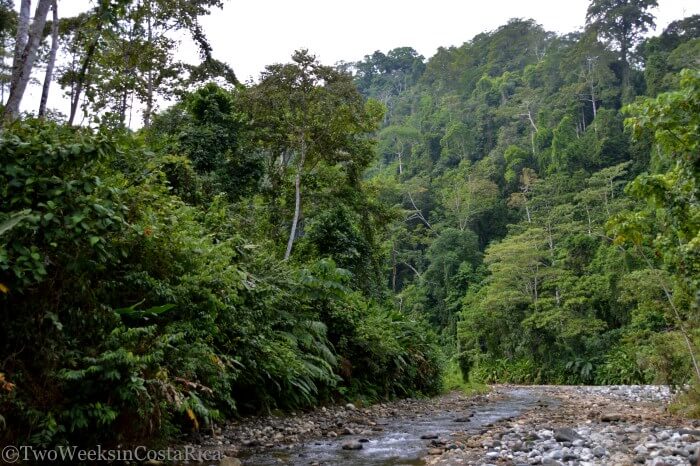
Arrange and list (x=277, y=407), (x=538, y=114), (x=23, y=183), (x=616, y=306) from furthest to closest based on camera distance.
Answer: (x=538, y=114), (x=616, y=306), (x=277, y=407), (x=23, y=183)

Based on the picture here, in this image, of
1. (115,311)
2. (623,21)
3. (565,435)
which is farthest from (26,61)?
(623,21)

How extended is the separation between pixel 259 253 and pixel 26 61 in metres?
5.07

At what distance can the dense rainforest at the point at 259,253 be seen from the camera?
458cm

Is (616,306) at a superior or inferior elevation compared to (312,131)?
inferior

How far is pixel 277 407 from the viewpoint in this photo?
8547 millimetres

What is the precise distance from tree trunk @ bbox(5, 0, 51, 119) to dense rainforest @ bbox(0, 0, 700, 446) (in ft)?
0.11

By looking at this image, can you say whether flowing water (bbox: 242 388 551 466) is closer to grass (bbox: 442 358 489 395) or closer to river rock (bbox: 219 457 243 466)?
river rock (bbox: 219 457 243 466)

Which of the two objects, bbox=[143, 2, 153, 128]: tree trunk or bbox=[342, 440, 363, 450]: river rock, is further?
bbox=[143, 2, 153, 128]: tree trunk

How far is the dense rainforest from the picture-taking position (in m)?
4.58

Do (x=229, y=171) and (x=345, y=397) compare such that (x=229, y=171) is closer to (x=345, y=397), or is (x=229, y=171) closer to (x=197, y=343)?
(x=345, y=397)

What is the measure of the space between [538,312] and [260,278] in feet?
93.6

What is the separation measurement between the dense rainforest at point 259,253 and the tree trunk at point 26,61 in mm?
34

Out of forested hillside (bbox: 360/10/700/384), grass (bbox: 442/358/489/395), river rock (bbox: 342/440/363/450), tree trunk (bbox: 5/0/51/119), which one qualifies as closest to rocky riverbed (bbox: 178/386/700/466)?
river rock (bbox: 342/440/363/450)

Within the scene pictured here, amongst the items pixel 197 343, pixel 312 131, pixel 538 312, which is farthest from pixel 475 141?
→ pixel 197 343
